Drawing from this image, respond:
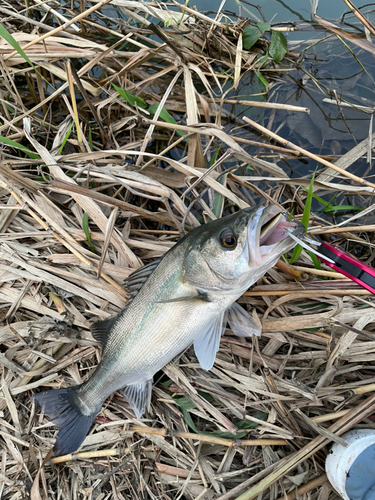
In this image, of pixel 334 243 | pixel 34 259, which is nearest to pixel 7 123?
pixel 34 259

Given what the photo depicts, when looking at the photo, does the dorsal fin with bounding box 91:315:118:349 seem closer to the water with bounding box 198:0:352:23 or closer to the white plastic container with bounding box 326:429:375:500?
the white plastic container with bounding box 326:429:375:500

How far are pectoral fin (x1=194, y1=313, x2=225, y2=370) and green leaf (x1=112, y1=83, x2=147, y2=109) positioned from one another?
73.3 inches

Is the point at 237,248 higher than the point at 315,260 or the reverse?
higher

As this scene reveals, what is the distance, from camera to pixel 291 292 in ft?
8.10

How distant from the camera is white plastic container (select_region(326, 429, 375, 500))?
2324 mm

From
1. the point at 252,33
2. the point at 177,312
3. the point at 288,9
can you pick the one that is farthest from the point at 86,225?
the point at 288,9

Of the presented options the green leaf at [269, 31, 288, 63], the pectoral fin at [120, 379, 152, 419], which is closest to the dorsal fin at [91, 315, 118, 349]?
the pectoral fin at [120, 379, 152, 419]

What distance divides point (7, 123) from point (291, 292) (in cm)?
268

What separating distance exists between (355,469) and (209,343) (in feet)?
4.40

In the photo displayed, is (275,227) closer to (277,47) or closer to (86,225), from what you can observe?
(86,225)

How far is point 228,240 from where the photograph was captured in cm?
197

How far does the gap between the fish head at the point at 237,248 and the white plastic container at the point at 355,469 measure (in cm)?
146

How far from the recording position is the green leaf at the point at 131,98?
269cm

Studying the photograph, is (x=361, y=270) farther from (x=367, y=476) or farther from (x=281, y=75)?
(x=281, y=75)
